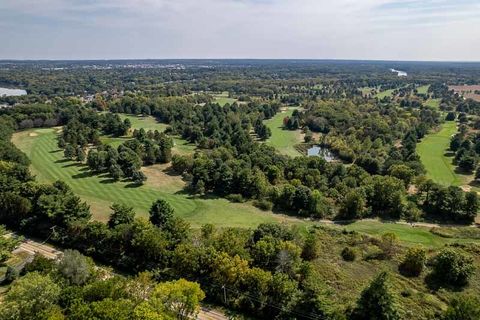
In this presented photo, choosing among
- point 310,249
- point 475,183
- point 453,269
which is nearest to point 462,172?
point 475,183

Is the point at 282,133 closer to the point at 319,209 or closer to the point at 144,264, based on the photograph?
the point at 319,209

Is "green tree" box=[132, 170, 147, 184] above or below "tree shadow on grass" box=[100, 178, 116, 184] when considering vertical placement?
above

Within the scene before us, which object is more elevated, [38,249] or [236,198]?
[236,198]

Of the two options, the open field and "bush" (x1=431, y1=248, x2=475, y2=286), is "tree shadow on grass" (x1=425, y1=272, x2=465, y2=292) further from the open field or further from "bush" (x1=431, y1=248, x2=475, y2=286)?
the open field

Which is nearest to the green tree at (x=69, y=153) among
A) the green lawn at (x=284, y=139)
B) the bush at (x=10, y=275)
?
the bush at (x=10, y=275)

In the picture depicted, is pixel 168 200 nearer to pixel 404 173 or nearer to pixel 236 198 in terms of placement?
pixel 236 198

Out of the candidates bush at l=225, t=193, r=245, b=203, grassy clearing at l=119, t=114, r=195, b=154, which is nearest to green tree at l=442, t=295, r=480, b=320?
bush at l=225, t=193, r=245, b=203

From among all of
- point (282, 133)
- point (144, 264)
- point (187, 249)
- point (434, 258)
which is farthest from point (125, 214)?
point (282, 133)

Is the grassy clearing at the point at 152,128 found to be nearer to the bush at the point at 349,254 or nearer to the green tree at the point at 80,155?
the green tree at the point at 80,155
